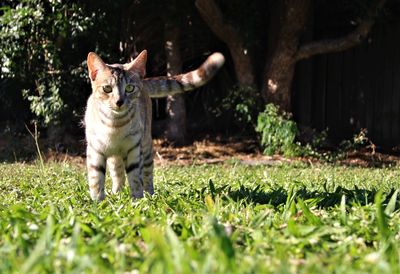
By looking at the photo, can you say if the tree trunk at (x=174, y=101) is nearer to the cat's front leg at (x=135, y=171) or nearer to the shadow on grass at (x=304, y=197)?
the cat's front leg at (x=135, y=171)

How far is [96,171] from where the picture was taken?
15.0 ft

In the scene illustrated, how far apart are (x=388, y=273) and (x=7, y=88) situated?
427 inches

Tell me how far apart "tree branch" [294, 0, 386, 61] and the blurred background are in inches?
0.9

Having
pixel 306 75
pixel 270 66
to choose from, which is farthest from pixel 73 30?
pixel 306 75

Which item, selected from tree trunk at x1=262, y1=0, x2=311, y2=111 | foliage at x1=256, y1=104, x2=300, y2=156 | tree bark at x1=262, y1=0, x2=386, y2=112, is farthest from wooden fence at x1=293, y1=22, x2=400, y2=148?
foliage at x1=256, y1=104, x2=300, y2=156

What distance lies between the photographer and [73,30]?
9414mm

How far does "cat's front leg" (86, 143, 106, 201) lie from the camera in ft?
14.9

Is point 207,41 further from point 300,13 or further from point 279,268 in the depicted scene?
point 279,268

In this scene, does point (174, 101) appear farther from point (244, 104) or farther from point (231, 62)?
point (231, 62)

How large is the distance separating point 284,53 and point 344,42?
1140mm

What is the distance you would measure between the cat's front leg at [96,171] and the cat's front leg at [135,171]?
0.22m

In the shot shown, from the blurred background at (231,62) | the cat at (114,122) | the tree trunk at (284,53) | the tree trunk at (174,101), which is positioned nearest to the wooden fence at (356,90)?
the blurred background at (231,62)

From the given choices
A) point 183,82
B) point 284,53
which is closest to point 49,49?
point 284,53

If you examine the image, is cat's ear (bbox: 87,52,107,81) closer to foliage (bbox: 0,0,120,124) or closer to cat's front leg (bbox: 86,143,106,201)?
cat's front leg (bbox: 86,143,106,201)
